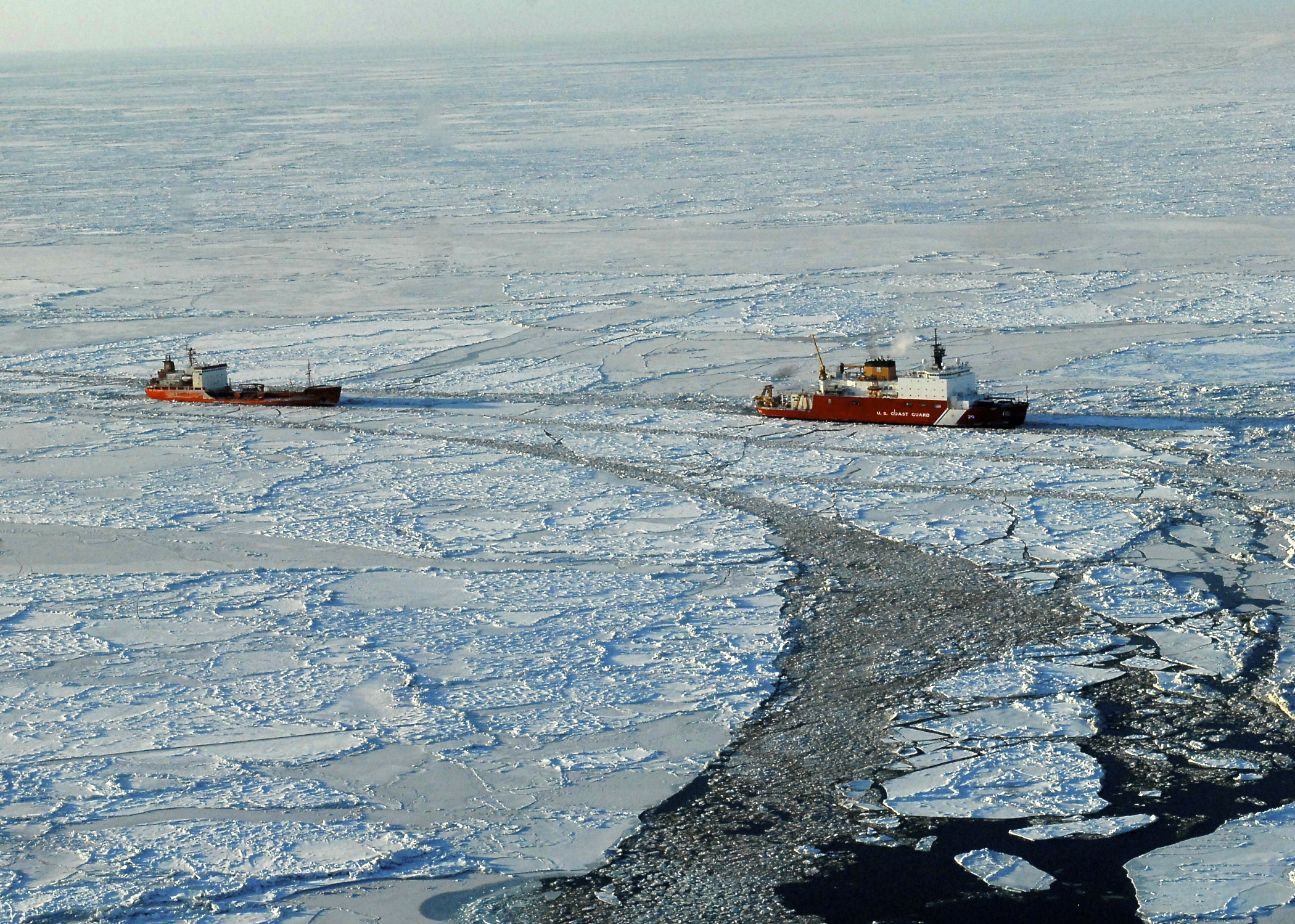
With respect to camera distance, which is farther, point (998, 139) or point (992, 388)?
point (998, 139)

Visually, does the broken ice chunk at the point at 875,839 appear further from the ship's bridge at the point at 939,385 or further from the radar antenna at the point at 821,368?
the radar antenna at the point at 821,368

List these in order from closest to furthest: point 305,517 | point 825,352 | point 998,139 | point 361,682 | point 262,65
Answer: point 361,682 < point 305,517 < point 825,352 < point 998,139 < point 262,65

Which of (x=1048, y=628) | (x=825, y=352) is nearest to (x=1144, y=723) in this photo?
(x=1048, y=628)

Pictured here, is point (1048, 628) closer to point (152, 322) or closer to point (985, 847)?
point (985, 847)

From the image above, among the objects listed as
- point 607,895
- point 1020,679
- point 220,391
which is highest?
point 220,391

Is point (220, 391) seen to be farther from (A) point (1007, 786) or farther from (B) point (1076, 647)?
(A) point (1007, 786)

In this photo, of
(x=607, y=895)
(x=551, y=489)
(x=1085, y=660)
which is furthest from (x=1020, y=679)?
(x=551, y=489)
